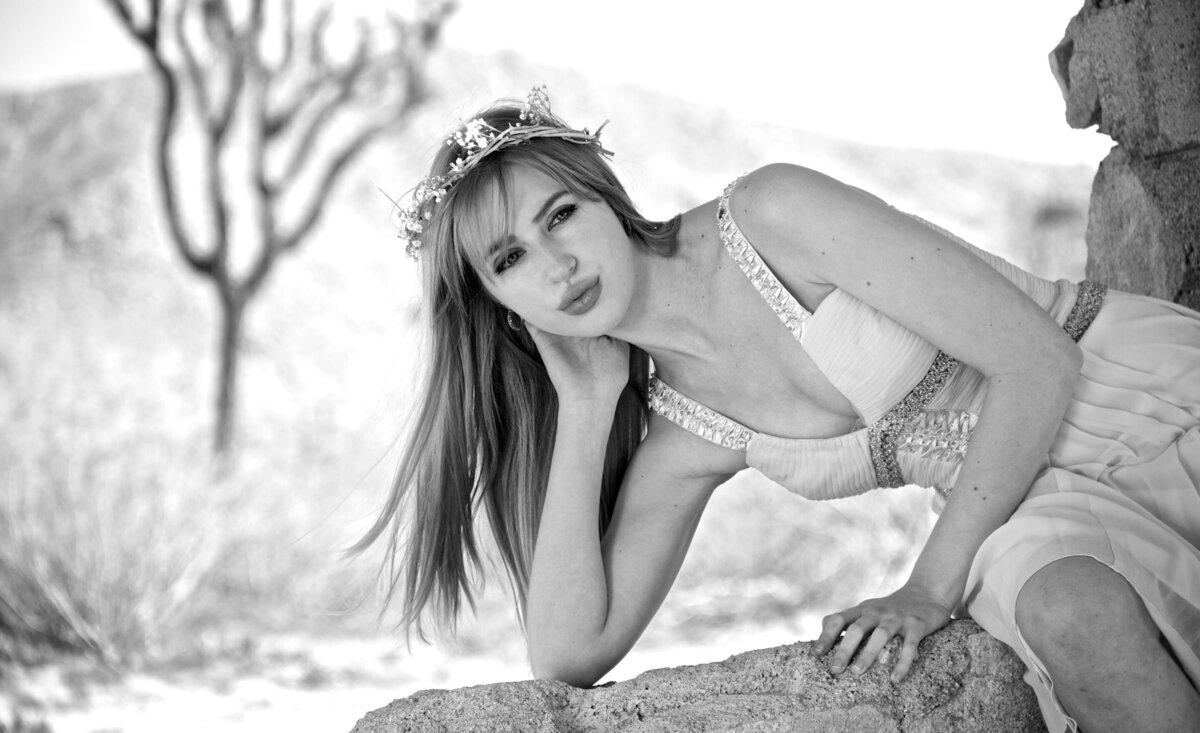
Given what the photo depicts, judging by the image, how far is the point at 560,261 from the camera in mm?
1950

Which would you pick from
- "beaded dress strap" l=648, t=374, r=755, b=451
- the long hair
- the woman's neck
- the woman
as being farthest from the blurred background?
the woman's neck

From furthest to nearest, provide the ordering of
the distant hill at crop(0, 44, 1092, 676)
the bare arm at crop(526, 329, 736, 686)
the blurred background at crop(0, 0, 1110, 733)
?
1. the distant hill at crop(0, 44, 1092, 676)
2. the blurred background at crop(0, 0, 1110, 733)
3. the bare arm at crop(526, 329, 736, 686)

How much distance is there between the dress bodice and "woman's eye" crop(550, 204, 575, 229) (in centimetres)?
27

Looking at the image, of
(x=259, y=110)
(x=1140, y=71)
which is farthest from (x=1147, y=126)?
(x=259, y=110)

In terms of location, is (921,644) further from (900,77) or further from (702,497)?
(900,77)

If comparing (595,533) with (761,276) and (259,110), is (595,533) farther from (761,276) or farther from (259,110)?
(259,110)

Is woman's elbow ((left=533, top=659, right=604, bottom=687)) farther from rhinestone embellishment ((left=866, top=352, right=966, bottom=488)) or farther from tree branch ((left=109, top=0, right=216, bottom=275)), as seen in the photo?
tree branch ((left=109, top=0, right=216, bottom=275))

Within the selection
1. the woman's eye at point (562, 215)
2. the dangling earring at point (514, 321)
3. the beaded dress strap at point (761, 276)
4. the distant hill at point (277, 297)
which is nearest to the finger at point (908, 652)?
the beaded dress strap at point (761, 276)

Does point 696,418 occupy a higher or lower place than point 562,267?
lower

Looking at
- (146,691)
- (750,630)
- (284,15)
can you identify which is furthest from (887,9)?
(146,691)

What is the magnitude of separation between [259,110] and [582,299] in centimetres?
737

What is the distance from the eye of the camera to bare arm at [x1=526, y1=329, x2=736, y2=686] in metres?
2.08

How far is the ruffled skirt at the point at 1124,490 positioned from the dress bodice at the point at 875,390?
4.9 inches

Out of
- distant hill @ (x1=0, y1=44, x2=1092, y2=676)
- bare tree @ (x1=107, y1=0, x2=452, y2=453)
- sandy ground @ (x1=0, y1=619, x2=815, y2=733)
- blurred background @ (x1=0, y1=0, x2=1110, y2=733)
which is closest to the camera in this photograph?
sandy ground @ (x1=0, y1=619, x2=815, y2=733)
